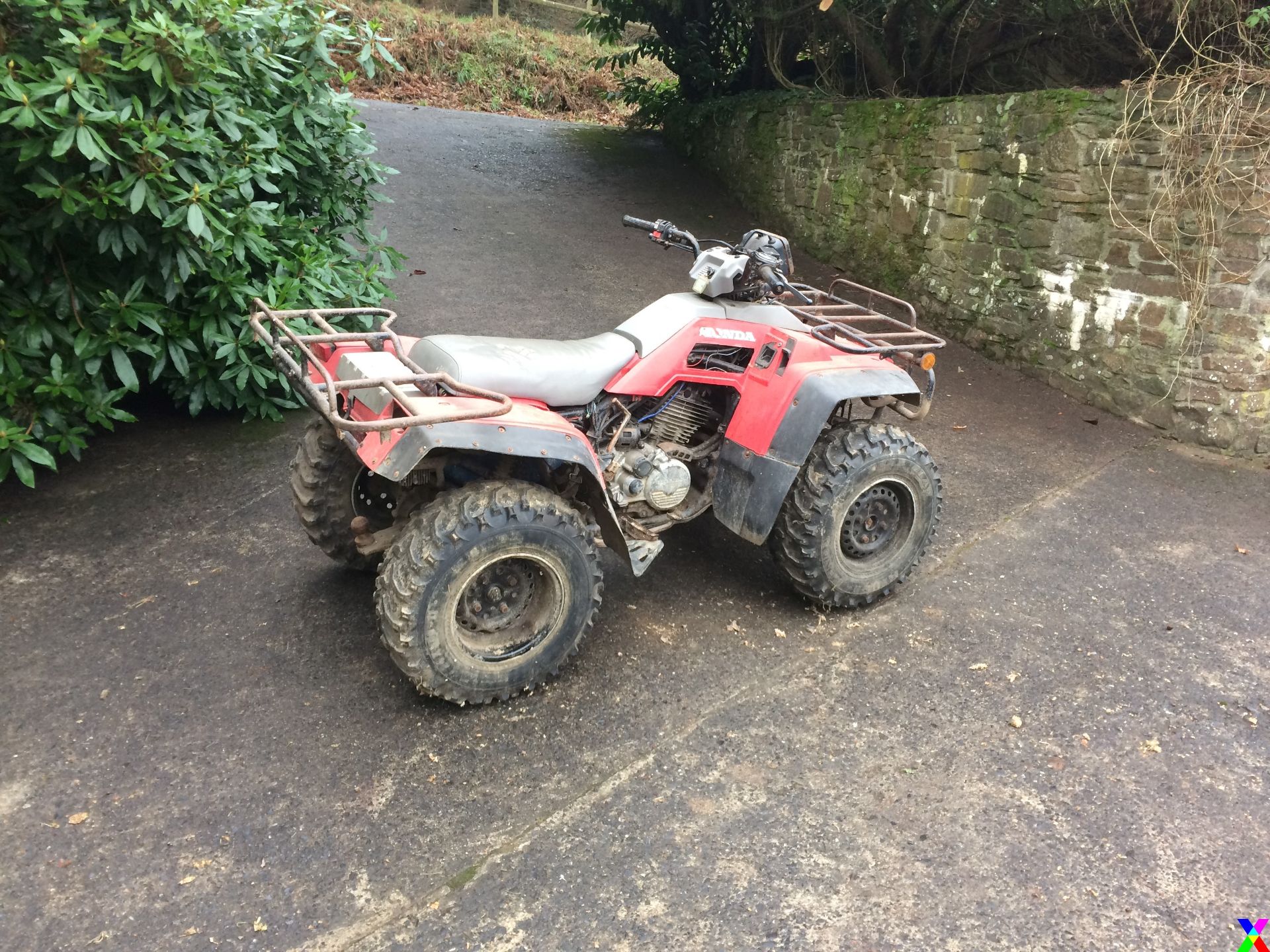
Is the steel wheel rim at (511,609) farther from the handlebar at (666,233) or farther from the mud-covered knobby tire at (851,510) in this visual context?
the handlebar at (666,233)

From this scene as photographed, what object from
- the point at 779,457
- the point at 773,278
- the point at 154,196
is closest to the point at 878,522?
the point at 779,457

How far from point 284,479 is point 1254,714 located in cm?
430

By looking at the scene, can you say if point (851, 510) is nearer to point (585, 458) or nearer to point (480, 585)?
point (585, 458)

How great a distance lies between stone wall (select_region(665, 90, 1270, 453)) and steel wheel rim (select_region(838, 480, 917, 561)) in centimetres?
304

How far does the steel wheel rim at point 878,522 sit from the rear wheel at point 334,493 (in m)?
1.87

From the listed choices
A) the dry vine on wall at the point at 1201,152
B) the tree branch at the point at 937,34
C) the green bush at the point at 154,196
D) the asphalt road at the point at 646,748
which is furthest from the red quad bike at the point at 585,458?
the tree branch at the point at 937,34

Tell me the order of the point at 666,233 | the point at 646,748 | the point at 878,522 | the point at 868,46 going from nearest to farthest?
the point at 646,748 < the point at 666,233 < the point at 878,522 < the point at 868,46

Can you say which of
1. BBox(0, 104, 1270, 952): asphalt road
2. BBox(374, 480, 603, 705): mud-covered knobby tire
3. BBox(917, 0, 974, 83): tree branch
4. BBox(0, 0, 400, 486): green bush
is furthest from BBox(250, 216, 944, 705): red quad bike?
BBox(917, 0, 974, 83): tree branch

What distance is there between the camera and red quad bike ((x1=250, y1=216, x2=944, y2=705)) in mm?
2744

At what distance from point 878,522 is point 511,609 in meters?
1.65

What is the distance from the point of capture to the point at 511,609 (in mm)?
3053

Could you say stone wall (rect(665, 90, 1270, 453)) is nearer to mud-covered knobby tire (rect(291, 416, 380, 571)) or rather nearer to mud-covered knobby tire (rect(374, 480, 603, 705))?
mud-covered knobby tire (rect(374, 480, 603, 705))

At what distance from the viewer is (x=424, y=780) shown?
2.66m

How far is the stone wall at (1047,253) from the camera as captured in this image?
5.44m
